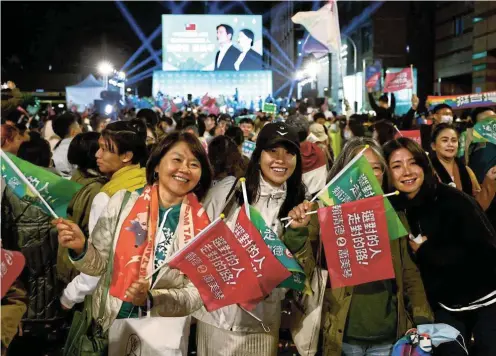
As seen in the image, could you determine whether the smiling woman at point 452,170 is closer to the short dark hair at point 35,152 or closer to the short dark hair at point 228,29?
the short dark hair at point 35,152

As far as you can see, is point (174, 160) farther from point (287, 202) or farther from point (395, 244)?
point (395, 244)

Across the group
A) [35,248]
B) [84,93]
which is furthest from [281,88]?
[35,248]

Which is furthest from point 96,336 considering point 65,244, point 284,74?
point 284,74

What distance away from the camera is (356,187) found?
3.40 meters

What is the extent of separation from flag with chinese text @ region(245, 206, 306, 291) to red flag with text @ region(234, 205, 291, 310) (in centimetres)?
9

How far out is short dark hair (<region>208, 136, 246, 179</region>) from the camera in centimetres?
546

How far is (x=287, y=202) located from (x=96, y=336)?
1.34 m

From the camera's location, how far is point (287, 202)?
363cm

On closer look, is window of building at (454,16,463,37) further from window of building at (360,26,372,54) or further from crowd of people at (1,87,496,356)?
crowd of people at (1,87,496,356)

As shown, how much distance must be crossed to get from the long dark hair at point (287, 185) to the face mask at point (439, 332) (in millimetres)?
1049

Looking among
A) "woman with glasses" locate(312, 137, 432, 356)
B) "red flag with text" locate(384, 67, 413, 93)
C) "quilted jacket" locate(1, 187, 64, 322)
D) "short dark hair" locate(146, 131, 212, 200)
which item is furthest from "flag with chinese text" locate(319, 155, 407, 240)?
"red flag with text" locate(384, 67, 413, 93)

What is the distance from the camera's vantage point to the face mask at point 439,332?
352 cm

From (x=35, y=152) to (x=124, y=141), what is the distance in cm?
174

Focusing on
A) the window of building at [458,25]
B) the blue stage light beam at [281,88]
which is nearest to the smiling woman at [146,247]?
the window of building at [458,25]
